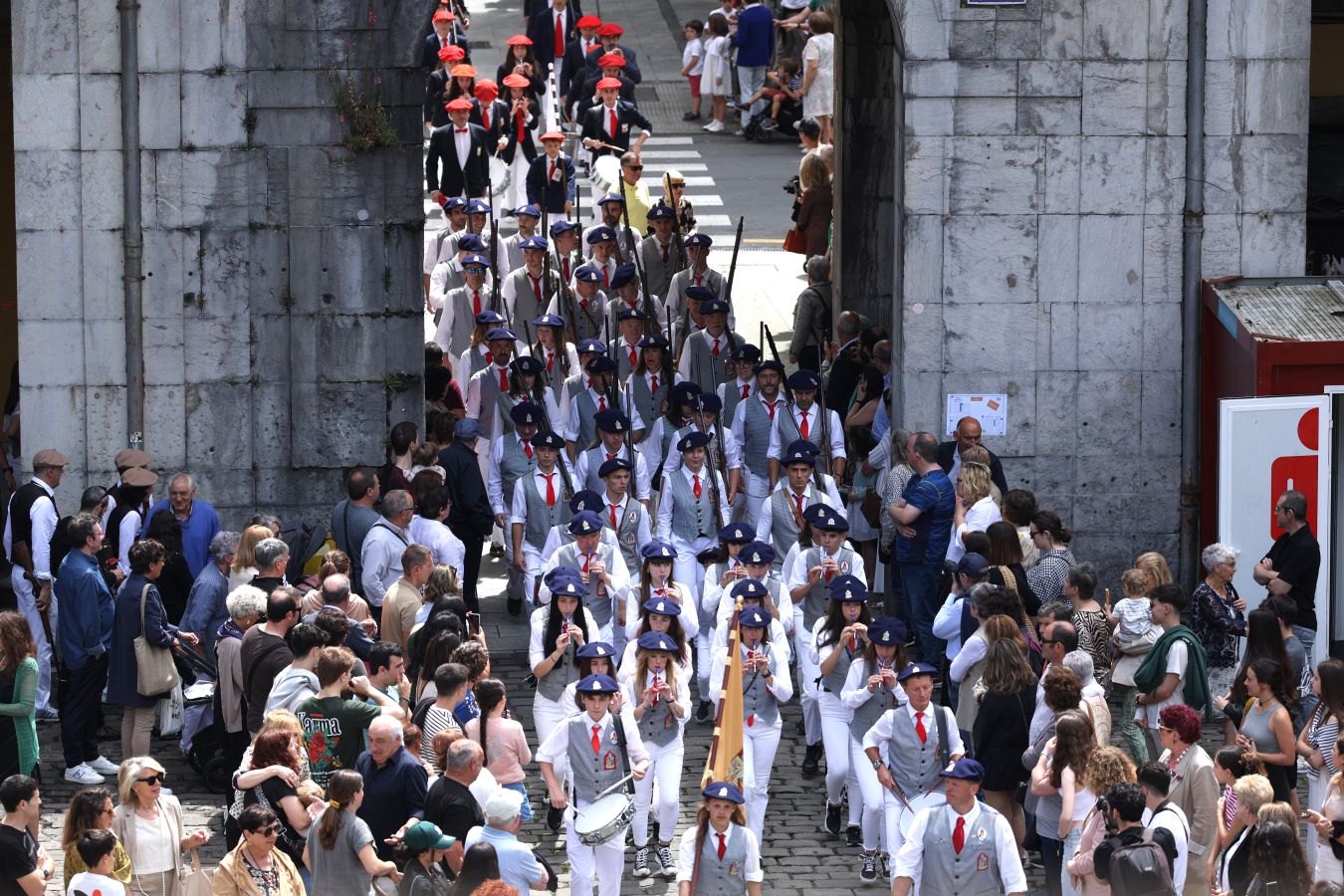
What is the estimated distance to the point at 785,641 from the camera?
1391cm

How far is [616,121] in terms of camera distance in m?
25.3

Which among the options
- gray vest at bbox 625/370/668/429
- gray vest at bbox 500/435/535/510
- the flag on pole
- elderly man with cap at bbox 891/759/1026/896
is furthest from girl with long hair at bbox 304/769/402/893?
gray vest at bbox 625/370/668/429

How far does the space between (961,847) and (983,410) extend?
596 centimetres

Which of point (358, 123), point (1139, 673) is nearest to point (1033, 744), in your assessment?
point (1139, 673)

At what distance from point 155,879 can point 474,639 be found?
261 centimetres

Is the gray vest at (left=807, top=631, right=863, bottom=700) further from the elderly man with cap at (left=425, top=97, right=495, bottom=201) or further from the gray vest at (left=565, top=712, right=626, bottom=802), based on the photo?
the elderly man with cap at (left=425, top=97, right=495, bottom=201)

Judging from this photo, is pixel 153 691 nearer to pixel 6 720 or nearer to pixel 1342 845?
pixel 6 720

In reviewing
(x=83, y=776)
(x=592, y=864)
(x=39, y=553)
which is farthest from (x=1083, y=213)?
(x=83, y=776)

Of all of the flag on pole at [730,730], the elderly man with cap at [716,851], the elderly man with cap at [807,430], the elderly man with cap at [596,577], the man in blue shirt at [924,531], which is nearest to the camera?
the elderly man with cap at [716,851]

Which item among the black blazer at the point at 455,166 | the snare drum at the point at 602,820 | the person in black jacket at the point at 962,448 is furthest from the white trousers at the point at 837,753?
the black blazer at the point at 455,166

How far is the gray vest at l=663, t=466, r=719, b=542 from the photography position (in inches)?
639

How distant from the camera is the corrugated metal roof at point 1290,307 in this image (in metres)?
15.7

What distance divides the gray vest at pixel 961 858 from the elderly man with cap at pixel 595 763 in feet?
6.35

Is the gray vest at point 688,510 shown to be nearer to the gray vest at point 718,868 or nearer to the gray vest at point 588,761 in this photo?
the gray vest at point 588,761
